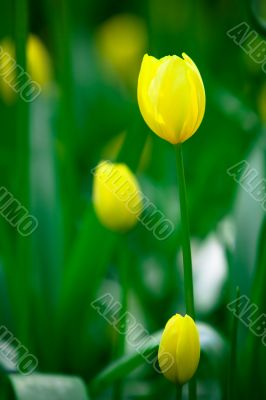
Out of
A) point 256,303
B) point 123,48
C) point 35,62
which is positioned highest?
point 123,48

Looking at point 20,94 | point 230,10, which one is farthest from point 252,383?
point 230,10

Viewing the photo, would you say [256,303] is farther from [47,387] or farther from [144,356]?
[47,387]

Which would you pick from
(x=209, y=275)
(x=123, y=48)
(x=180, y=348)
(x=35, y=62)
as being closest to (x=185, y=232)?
(x=180, y=348)

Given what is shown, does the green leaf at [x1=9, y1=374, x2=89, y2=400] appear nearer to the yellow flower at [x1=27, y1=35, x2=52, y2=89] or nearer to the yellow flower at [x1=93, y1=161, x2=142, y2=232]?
the yellow flower at [x1=93, y1=161, x2=142, y2=232]

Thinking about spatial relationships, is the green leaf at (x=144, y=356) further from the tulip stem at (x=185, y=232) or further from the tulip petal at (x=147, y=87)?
the tulip petal at (x=147, y=87)

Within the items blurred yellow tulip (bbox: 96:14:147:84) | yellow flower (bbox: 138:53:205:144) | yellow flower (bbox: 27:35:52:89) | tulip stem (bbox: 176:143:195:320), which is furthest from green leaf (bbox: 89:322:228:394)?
blurred yellow tulip (bbox: 96:14:147:84)

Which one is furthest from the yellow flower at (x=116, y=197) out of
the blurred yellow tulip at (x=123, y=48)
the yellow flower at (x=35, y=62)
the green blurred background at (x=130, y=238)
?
the blurred yellow tulip at (x=123, y=48)
